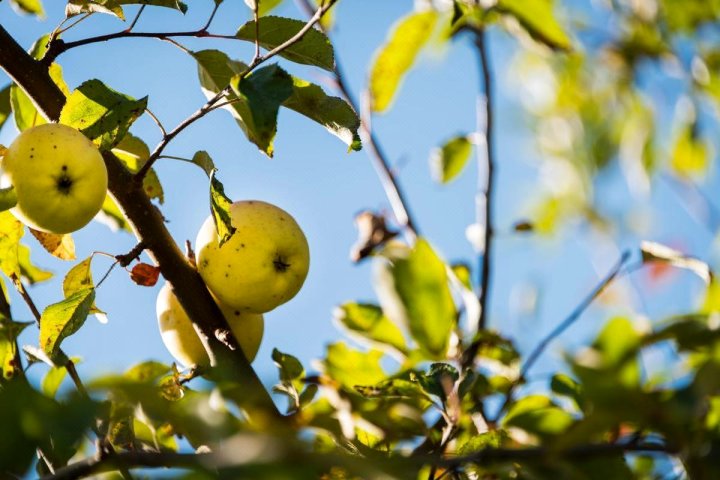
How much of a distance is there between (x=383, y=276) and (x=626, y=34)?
2590mm

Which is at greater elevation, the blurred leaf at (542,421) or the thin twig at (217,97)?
the thin twig at (217,97)

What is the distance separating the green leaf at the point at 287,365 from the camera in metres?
1.53

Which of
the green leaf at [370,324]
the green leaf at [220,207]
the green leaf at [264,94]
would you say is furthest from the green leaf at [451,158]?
the green leaf at [264,94]

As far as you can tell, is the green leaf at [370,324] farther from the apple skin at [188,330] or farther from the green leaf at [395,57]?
the green leaf at [395,57]

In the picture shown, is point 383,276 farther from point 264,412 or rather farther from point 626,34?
point 626,34

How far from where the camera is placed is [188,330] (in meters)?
1.67

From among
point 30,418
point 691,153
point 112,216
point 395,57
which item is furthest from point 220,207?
point 691,153

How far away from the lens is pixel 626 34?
362 centimetres

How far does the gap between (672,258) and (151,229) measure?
3.27 ft

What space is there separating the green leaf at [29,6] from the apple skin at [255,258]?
2.40 ft

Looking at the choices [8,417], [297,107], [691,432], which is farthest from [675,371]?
[8,417]

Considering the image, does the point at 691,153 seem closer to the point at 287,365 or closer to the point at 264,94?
the point at 287,365

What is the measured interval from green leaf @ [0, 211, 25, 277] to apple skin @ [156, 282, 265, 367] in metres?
0.30

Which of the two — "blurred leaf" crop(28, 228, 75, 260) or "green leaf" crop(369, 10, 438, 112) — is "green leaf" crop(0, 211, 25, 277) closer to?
→ "blurred leaf" crop(28, 228, 75, 260)
